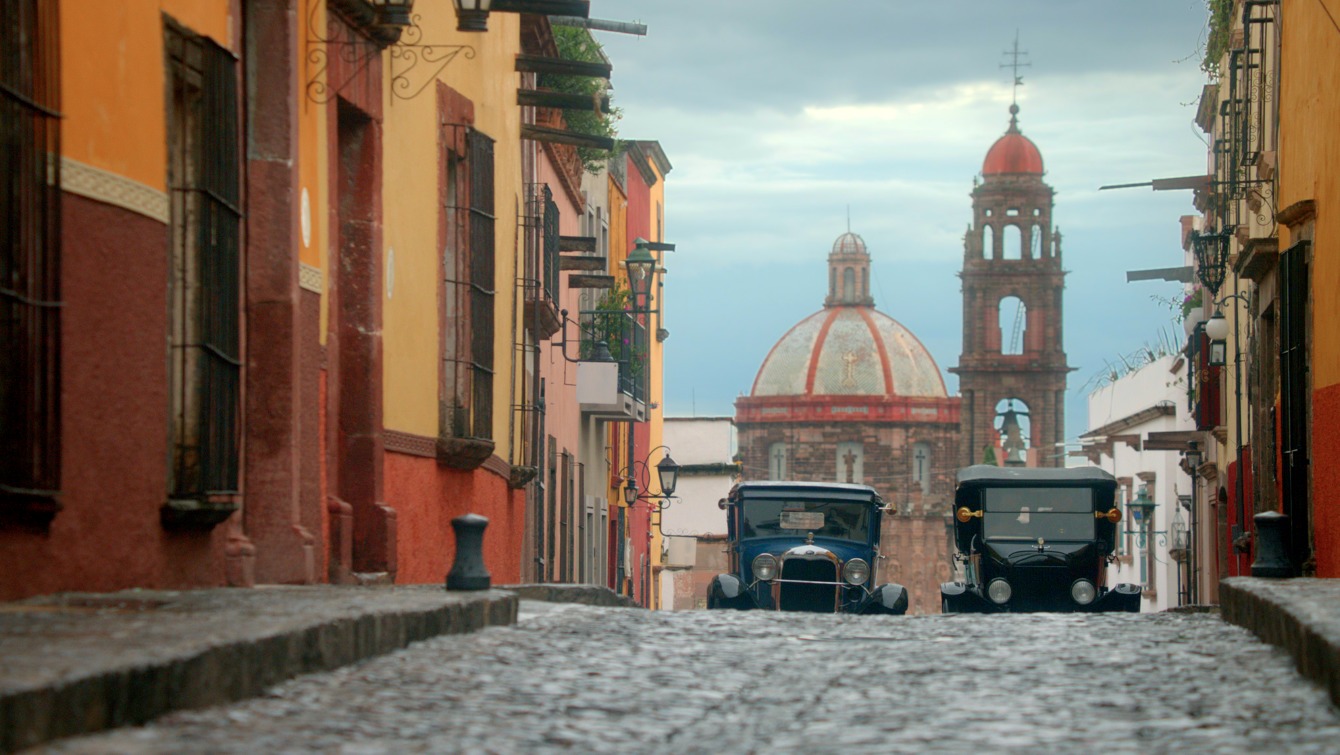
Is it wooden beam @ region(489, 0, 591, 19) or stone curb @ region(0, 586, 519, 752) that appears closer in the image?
stone curb @ region(0, 586, 519, 752)

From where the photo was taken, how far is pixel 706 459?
72.9 meters

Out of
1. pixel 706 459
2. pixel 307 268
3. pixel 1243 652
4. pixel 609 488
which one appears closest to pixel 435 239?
pixel 307 268

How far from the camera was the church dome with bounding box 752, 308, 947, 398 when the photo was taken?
109 metres

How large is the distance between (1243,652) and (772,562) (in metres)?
13.4

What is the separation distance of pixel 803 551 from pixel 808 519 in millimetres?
1147

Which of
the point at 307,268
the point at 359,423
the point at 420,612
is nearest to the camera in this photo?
the point at 420,612

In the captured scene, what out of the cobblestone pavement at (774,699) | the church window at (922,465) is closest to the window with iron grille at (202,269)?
the cobblestone pavement at (774,699)

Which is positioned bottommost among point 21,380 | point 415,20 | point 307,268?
point 21,380

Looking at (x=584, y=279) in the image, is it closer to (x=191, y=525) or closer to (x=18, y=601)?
(x=191, y=525)

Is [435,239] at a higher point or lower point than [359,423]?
higher

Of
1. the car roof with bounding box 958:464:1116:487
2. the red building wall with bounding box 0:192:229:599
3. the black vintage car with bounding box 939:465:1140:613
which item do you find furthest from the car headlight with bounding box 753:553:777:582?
the red building wall with bounding box 0:192:229:599

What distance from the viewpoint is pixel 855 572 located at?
22453mm

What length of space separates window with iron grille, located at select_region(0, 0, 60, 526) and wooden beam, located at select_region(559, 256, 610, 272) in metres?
21.4

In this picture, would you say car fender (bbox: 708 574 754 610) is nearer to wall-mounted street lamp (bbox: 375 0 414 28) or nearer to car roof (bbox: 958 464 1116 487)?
car roof (bbox: 958 464 1116 487)
